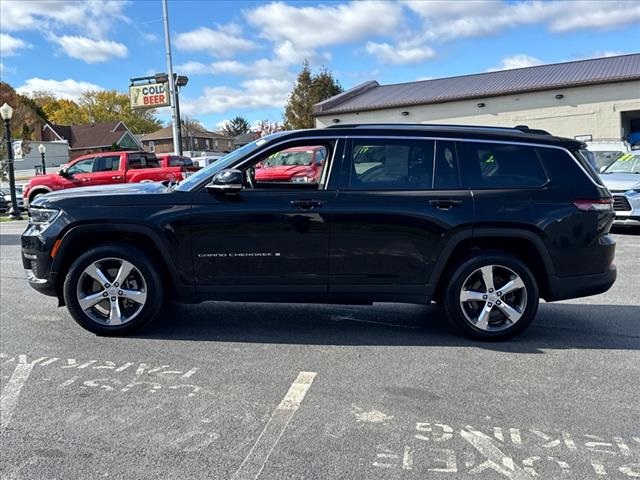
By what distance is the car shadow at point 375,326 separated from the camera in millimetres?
5000

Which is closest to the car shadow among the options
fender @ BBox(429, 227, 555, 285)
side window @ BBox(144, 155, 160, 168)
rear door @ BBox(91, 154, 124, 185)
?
fender @ BBox(429, 227, 555, 285)

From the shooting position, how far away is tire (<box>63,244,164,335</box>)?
16.4ft

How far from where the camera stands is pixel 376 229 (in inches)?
190

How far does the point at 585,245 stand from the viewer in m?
4.87

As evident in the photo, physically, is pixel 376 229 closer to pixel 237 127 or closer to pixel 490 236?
pixel 490 236

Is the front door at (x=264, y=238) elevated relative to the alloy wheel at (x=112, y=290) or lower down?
elevated

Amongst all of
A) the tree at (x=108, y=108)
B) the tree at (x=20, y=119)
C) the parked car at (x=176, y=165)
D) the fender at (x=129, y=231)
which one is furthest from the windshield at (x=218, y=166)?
the tree at (x=108, y=108)

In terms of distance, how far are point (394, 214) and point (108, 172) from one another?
15.9 m

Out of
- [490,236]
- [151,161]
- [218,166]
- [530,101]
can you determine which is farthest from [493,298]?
[530,101]

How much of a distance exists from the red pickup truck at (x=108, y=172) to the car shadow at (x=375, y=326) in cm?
1293

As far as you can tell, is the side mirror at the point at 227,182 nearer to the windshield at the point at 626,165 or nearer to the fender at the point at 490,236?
the fender at the point at 490,236

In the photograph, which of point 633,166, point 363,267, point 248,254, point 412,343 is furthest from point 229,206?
point 633,166

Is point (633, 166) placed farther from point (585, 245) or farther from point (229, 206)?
point (229, 206)

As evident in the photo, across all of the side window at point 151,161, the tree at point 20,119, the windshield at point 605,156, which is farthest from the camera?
the tree at point 20,119
